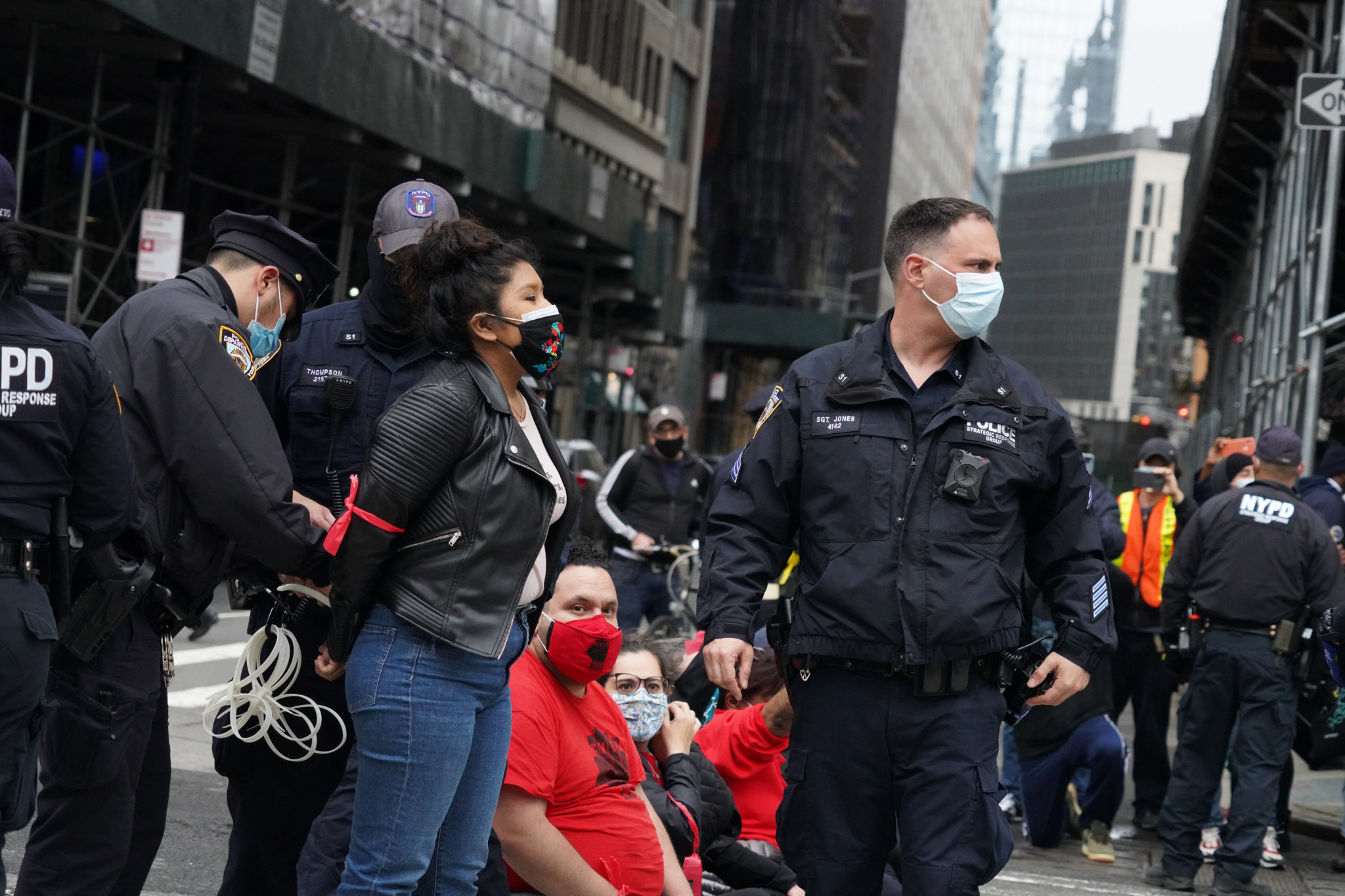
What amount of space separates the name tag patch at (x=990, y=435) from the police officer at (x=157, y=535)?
1.64m

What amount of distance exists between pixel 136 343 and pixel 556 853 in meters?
Answer: 1.79

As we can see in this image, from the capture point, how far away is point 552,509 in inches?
149

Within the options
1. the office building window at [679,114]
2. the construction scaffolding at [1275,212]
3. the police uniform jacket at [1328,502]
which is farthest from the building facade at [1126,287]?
the police uniform jacket at [1328,502]

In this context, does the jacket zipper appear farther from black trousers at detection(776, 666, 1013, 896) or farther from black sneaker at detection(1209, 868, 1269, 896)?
black sneaker at detection(1209, 868, 1269, 896)

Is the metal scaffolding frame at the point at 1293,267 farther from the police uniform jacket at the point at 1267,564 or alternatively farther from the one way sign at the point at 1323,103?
the police uniform jacket at the point at 1267,564

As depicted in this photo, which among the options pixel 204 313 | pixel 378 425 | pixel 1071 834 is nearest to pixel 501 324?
pixel 378 425

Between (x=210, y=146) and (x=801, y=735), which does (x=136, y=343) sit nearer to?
(x=801, y=735)

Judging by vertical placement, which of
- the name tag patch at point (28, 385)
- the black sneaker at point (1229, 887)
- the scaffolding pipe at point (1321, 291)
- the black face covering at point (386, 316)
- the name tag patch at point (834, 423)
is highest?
the scaffolding pipe at point (1321, 291)

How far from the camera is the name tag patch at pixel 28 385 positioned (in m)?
3.41

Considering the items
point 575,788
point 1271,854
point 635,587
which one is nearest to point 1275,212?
point 635,587

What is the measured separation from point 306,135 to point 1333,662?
15.6 metres

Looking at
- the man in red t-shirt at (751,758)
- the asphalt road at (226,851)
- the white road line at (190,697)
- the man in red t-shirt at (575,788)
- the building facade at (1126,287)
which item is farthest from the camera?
the building facade at (1126,287)

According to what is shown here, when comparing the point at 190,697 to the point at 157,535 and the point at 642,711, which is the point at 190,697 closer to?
the point at 642,711

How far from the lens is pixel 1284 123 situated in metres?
19.2
